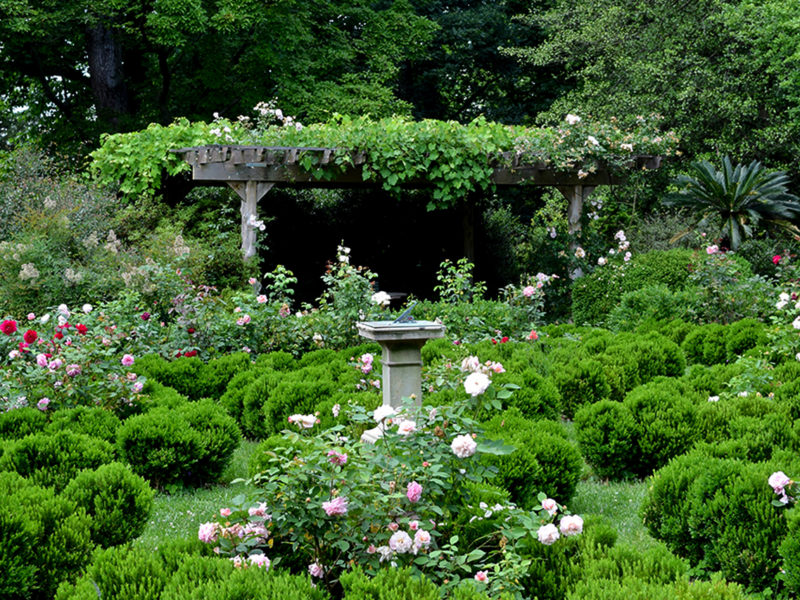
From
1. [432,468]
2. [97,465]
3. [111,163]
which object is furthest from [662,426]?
[111,163]

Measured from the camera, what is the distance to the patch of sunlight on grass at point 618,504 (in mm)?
3695

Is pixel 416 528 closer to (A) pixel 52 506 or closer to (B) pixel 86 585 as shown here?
(B) pixel 86 585

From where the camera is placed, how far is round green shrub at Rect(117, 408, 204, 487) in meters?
4.31

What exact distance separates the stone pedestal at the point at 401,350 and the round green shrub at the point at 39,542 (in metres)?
1.40

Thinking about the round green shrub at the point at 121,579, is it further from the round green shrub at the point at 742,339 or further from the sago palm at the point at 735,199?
the sago palm at the point at 735,199

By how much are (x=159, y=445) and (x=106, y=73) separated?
12688mm

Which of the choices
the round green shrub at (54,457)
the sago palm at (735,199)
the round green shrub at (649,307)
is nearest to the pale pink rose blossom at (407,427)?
the round green shrub at (54,457)

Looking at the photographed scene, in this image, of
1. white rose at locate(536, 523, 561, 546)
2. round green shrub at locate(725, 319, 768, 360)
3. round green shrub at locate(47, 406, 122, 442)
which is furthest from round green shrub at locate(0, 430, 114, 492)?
round green shrub at locate(725, 319, 768, 360)

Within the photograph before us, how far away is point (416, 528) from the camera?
2.59 metres

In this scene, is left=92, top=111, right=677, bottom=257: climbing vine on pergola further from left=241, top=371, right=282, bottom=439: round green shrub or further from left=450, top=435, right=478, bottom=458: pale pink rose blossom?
left=450, top=435, right=478, bottom=458: pale pink rose blossom

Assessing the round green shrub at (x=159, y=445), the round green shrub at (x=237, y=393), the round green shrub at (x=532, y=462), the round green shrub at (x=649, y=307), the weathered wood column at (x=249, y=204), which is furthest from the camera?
the weathered wood column at (x=249, y=204)

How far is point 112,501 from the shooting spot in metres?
3.16

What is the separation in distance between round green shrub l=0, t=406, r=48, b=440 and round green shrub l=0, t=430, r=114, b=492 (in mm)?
410

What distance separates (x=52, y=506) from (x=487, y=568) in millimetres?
1688
